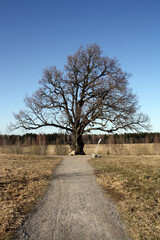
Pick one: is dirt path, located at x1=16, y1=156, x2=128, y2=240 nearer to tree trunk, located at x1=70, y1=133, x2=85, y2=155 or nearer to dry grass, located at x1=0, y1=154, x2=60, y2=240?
dry grass, located at x1=0, y1=154, x2=60, y2=240

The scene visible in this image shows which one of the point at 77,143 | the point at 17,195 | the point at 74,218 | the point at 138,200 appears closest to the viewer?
the point at 74,218

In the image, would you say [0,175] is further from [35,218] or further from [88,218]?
[88,218]

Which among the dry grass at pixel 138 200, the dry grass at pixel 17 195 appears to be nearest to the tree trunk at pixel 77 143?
the dry grass at pixel 17 195

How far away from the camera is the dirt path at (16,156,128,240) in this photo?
388cm

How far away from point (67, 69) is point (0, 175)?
15789 mm

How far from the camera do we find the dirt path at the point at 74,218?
12.7 feet

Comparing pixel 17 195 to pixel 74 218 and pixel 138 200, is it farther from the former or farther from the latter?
pixel 138 200

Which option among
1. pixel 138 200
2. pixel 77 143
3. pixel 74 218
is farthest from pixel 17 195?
pixel 77 143

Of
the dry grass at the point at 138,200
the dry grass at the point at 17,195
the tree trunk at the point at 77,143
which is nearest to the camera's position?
the dry grass at the point at 138,200

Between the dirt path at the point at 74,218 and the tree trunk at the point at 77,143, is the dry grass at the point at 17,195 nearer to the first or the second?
the dirt path at the point at 74,218

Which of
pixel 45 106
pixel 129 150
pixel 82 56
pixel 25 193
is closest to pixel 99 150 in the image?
pixel 129 150

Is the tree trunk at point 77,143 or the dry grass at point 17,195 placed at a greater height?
the tree trunk at point 77,143

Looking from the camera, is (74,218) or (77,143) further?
(77,143)

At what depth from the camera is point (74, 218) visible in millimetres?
4711
